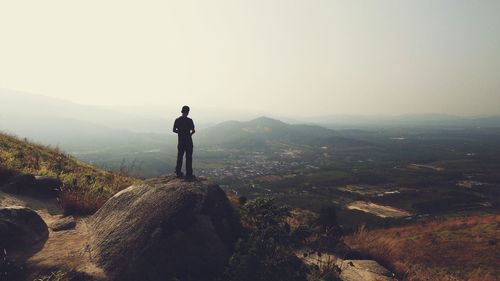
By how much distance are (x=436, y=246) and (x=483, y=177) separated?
665ft

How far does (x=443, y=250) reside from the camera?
2711 centimetres

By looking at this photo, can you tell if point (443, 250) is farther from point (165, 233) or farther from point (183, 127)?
point (165, 233)

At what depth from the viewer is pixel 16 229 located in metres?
8.27

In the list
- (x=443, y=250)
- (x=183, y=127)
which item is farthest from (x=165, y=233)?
(x=443, y=250)

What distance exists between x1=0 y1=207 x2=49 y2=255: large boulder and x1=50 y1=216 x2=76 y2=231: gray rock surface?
0.52 m

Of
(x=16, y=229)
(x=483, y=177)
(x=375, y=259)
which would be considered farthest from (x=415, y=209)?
(x=16, y=229)

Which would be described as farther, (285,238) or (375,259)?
(375,259)

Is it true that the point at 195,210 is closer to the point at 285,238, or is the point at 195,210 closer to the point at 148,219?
the point at 148,219

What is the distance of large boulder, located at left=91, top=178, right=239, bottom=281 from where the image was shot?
7.89m

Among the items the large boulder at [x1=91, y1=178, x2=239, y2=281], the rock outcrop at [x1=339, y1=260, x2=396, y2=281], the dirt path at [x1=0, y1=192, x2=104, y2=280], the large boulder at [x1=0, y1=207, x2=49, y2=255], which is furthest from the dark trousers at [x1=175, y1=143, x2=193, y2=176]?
the rock outcrop at [x1=339, y1=260, x2=396, y2=281]

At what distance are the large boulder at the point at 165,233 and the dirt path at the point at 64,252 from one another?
255mm

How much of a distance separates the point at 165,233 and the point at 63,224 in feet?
12.6

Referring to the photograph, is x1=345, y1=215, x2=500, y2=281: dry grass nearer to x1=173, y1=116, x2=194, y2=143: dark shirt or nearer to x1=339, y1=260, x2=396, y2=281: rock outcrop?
x1=339, y1=260, x2=396, y2=281: rock outcrop

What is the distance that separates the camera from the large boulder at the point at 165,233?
789 centimetres
